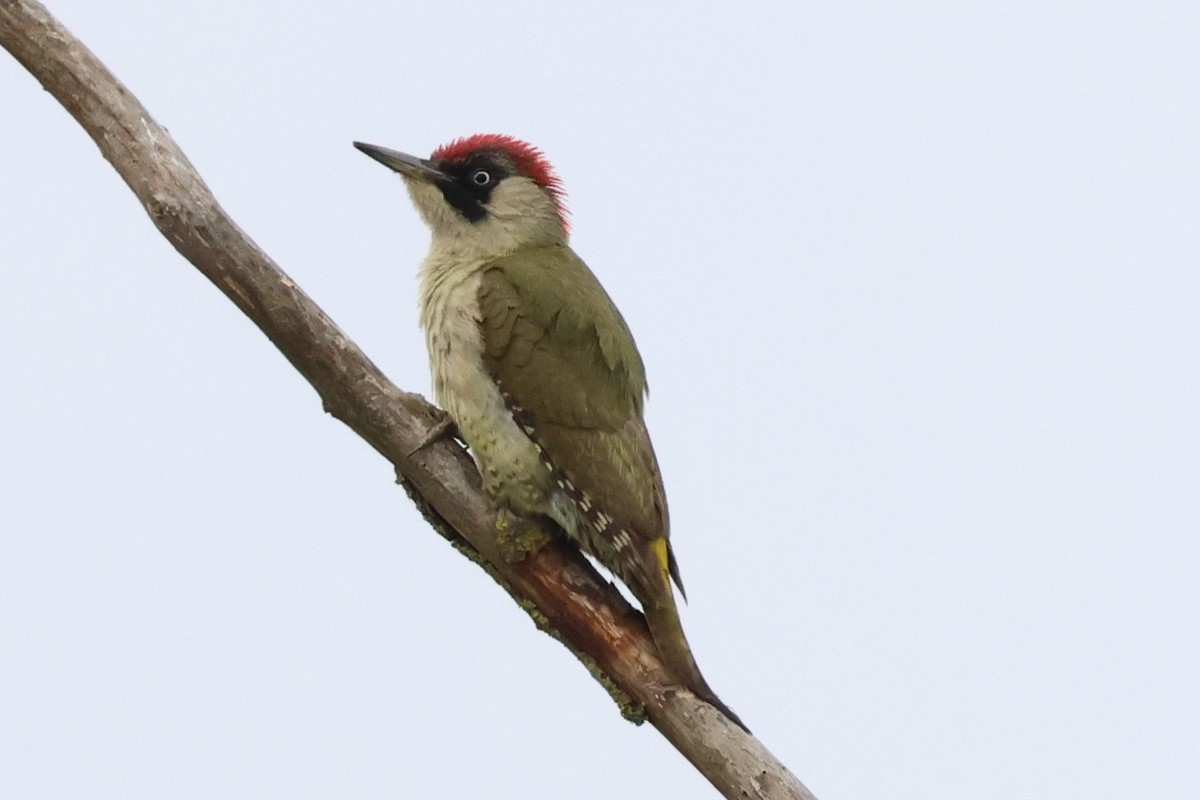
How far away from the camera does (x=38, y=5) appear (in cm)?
450

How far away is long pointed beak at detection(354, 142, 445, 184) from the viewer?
5.64 meters

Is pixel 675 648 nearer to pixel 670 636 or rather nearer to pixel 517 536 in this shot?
pixel 670 636

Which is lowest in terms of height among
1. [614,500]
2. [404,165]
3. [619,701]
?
[619,701]

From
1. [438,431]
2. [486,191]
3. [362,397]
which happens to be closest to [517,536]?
[438,431]

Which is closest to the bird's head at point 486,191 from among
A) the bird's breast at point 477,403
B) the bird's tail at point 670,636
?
the bird's breast at point 477,403

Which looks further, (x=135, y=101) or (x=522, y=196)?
(x=522, y=196)

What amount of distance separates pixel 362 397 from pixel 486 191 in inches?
50.4

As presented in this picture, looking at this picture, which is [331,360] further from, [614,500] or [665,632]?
[665,632]

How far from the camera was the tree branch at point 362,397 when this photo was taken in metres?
4.39

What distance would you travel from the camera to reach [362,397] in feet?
15.3

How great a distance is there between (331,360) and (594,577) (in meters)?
1.14

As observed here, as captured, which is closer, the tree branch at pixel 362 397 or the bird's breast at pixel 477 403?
the tree branch at pixel 362 397

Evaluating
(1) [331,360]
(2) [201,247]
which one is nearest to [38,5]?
(2) [201,247]

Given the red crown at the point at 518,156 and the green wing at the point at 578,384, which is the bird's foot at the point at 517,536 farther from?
the red crown at the point at 518,156
